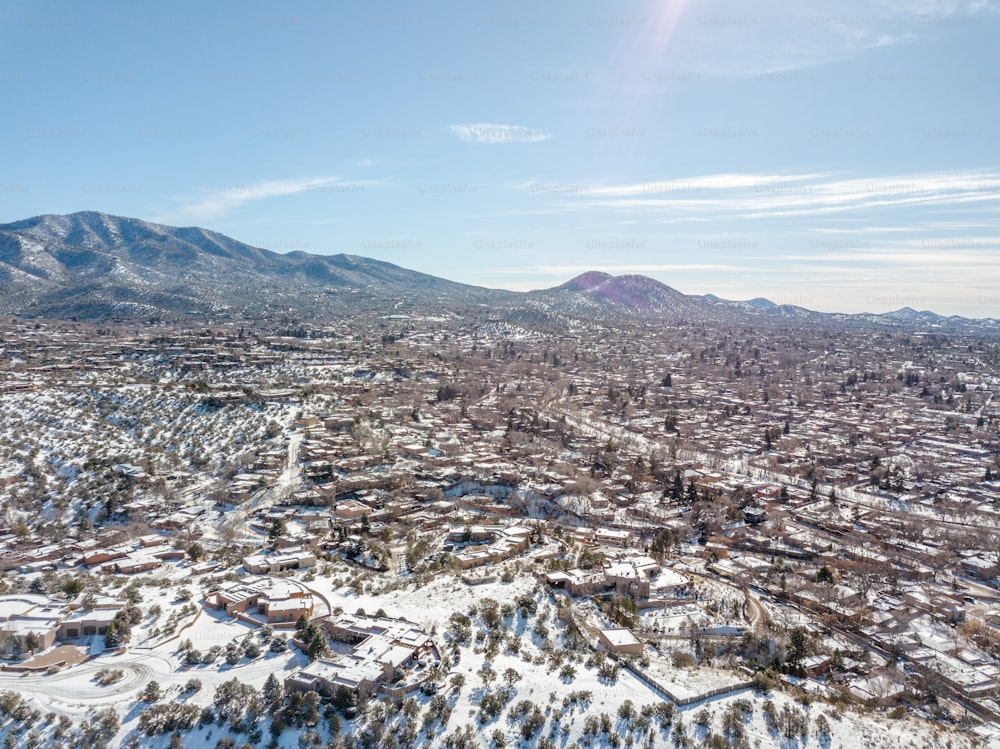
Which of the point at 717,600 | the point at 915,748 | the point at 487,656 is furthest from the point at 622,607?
the point at 915,748

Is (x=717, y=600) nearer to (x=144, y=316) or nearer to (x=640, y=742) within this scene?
(x=640, y=742)

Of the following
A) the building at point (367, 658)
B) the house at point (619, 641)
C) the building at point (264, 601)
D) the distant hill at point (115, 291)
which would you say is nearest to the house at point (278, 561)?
the building at point (264, 601)

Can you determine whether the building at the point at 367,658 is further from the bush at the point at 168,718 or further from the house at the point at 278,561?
the house at the point at 278,561

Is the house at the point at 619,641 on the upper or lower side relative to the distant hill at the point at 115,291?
lower

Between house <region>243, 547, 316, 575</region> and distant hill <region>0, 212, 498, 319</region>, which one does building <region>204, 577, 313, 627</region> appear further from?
distant hill <region>0, 212, 498, 319</region>

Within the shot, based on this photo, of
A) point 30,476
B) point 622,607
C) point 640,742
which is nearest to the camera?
point 640,742

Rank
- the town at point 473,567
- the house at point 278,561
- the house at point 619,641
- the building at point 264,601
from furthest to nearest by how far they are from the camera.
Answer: the house at point 278,561, the building at point 264,601, the house at point 619,641, the town at point 473,567

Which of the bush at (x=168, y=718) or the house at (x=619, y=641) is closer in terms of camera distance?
the bush at (x=168, y=718)

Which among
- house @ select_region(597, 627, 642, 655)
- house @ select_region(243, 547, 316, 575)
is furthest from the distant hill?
house @ select_region(597, 627, 642, 655)
